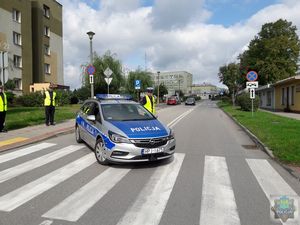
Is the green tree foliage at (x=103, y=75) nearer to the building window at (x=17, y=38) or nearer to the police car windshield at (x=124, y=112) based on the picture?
the building window at (x=17, y=38)

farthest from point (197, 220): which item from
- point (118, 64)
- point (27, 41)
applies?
point (118, 64)

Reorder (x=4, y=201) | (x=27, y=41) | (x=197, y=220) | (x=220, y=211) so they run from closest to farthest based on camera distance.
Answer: (x=197, y=220) < (x=220, y=211) < (x=4, y=201) < (x=27, y=41)

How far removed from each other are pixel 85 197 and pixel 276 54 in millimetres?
43967

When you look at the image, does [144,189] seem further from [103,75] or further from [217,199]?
[103,75]

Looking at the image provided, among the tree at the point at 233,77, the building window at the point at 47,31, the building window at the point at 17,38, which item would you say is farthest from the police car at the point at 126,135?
the tree at the point at 233,77

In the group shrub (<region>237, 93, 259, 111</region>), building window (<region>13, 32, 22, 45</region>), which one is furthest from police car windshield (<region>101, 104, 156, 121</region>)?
building window (<region>13, 32, 22, 45</region>)

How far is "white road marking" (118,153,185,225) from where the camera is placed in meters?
4.09

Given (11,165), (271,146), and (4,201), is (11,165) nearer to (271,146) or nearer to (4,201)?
(4,201)

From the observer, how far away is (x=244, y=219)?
416 cm

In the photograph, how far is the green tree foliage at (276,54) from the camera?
43375 mm

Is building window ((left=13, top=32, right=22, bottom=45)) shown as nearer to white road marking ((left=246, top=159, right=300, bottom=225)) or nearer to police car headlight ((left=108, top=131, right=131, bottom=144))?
police car headlight ((left=108, top=131, right=131, bottom=144))

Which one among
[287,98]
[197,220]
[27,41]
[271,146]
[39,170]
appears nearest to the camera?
[197,220]

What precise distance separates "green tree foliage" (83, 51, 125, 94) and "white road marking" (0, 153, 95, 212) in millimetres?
34942

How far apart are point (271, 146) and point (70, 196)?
6523mm
